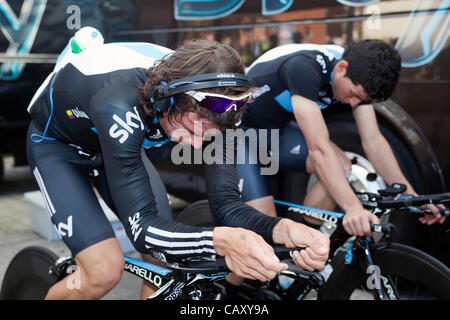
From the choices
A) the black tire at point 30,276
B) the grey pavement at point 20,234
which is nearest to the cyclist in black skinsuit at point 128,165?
the black tire at point 30,276

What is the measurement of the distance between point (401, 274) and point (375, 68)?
3.43ft

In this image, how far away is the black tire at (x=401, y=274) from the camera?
2287 mm

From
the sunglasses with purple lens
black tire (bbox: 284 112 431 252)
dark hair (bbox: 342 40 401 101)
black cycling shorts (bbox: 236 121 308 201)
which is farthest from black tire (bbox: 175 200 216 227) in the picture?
the sunglasses with purple lens

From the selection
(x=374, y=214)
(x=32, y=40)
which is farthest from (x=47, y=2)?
(x=374, y=214)

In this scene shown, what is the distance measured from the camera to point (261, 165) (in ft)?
10.7

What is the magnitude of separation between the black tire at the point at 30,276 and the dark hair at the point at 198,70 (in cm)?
121

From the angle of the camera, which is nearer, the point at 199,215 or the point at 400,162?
the point at 199,215

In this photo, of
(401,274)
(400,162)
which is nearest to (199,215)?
(401,274)

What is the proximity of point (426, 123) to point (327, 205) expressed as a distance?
3.39 ft

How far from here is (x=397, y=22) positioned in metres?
3.47

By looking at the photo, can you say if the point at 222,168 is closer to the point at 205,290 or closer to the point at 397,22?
the point at 205,290

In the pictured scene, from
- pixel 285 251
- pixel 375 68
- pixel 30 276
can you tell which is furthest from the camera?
pixel 30 276

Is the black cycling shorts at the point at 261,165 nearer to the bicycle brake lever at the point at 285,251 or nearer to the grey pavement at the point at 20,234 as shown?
the grey pavement at the point at 20,234

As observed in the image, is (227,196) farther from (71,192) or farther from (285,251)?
(71,192)
